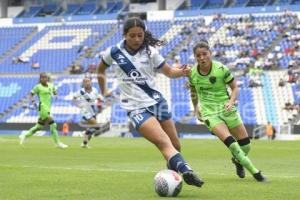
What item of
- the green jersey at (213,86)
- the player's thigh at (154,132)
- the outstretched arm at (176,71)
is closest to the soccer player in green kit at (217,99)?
the green jersey at (213,86)

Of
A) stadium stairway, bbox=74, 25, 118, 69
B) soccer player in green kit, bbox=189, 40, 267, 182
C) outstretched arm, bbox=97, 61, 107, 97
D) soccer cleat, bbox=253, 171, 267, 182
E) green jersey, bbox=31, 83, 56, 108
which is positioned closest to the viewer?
outstretched arm, bbox=97, 61, 107, 97

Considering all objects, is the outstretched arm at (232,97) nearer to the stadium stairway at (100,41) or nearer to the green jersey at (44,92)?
the green jersey at (44,92)

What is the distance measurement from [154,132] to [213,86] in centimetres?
315

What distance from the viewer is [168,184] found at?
33.3 feet

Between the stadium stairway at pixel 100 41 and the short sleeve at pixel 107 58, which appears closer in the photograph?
the short sleeve at pixel 107 58

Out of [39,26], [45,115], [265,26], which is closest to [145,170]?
[45,115]

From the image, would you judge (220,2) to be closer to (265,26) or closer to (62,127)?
(265,26)

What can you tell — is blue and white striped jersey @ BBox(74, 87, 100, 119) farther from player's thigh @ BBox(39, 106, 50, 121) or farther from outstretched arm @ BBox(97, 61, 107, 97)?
outstretched arm @ BBox(97, 61, 107, 97)

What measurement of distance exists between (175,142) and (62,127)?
3996 centimetres

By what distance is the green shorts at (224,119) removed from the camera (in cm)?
1339

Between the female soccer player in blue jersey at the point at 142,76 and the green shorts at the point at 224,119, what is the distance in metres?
2.17

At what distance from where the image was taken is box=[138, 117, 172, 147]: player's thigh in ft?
35.0

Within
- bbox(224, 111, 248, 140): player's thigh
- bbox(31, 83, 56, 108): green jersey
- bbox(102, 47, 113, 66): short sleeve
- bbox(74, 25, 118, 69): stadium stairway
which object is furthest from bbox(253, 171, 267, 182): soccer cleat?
bbox(74, 25, 118, 69): stadium stairway

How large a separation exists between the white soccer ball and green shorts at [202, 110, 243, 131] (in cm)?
323
